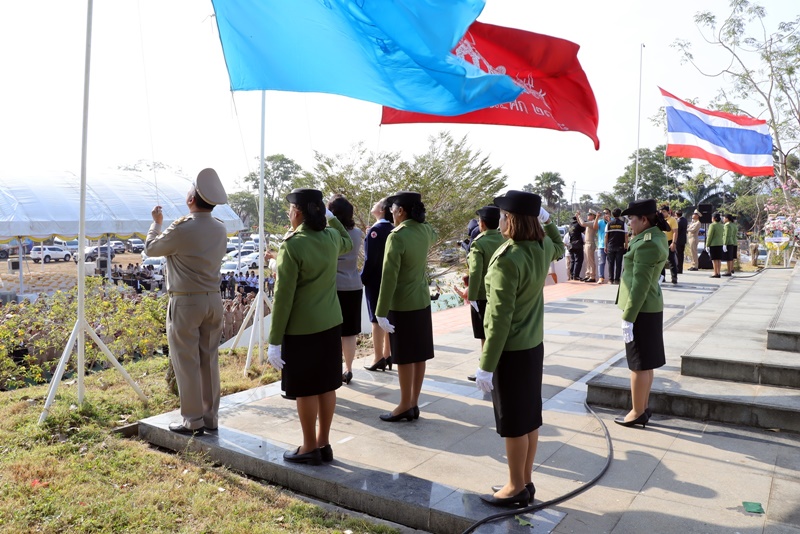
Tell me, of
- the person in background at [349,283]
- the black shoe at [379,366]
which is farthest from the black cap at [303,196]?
the black shoe at [379,366]

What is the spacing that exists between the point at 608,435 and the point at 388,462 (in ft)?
5.73

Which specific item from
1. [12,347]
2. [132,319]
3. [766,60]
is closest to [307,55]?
[132,319]

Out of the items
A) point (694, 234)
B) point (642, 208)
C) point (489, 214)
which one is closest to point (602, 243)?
point (694, 234)

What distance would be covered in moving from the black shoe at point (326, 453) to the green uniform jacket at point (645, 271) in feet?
8.21

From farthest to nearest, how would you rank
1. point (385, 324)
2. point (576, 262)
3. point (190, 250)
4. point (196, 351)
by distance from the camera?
point (576, 262)
point (385, 324)
point (196, 351)
point (190, 250)

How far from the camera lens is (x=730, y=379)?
562 centimetres

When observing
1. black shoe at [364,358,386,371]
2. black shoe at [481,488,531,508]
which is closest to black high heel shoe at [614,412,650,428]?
black shoe at [481,488,531,508]

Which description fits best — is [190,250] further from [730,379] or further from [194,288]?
[730,379]

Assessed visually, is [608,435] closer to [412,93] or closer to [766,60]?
[412,93]

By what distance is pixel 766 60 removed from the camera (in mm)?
20906

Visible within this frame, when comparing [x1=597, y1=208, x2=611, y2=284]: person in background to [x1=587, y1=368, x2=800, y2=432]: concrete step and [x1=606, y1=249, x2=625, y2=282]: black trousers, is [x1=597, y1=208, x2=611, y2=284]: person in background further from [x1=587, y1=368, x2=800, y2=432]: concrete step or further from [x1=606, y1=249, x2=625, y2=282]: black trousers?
[x1=587, y1=368, x2=800, y2=432]: concrete step

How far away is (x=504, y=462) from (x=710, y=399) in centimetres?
203

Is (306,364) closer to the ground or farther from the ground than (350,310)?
closer to the ground

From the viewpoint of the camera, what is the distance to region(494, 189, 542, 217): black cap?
11.2 feet
